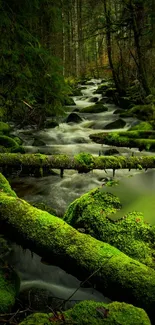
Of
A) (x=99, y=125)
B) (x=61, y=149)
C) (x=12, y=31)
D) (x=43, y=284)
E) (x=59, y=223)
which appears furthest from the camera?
(x=99, y=125)

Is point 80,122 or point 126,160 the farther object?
point 80,122

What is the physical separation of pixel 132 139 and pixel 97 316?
7.43 m

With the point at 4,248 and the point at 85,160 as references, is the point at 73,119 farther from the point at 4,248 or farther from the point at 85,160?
the point at 4,248

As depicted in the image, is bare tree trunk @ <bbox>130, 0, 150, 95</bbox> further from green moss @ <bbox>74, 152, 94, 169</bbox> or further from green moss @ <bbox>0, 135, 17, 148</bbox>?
green moss @ <bbox>74, 152, 94, 169</bbox>

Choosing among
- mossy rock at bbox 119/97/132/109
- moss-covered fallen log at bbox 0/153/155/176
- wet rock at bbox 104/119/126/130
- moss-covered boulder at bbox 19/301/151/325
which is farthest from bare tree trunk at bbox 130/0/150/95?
moss-covered boulder at bbox 19/301/151/325

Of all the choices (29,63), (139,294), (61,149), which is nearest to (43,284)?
(139,294)

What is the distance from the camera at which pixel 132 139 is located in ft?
30.5

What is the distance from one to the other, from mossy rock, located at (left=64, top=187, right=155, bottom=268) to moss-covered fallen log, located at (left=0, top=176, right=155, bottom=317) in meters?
0.38

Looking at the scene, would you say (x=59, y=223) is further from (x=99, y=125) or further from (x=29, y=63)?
(x=99, y=125)

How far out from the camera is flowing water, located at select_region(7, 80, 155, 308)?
12.3ft

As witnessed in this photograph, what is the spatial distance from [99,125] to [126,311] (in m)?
12.0

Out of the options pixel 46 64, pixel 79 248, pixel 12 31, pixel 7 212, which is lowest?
pixel 79 248

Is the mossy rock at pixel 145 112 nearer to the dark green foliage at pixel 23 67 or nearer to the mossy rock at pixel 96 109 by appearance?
the mossy rock at pixel 96 109

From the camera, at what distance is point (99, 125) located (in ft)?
45.9
